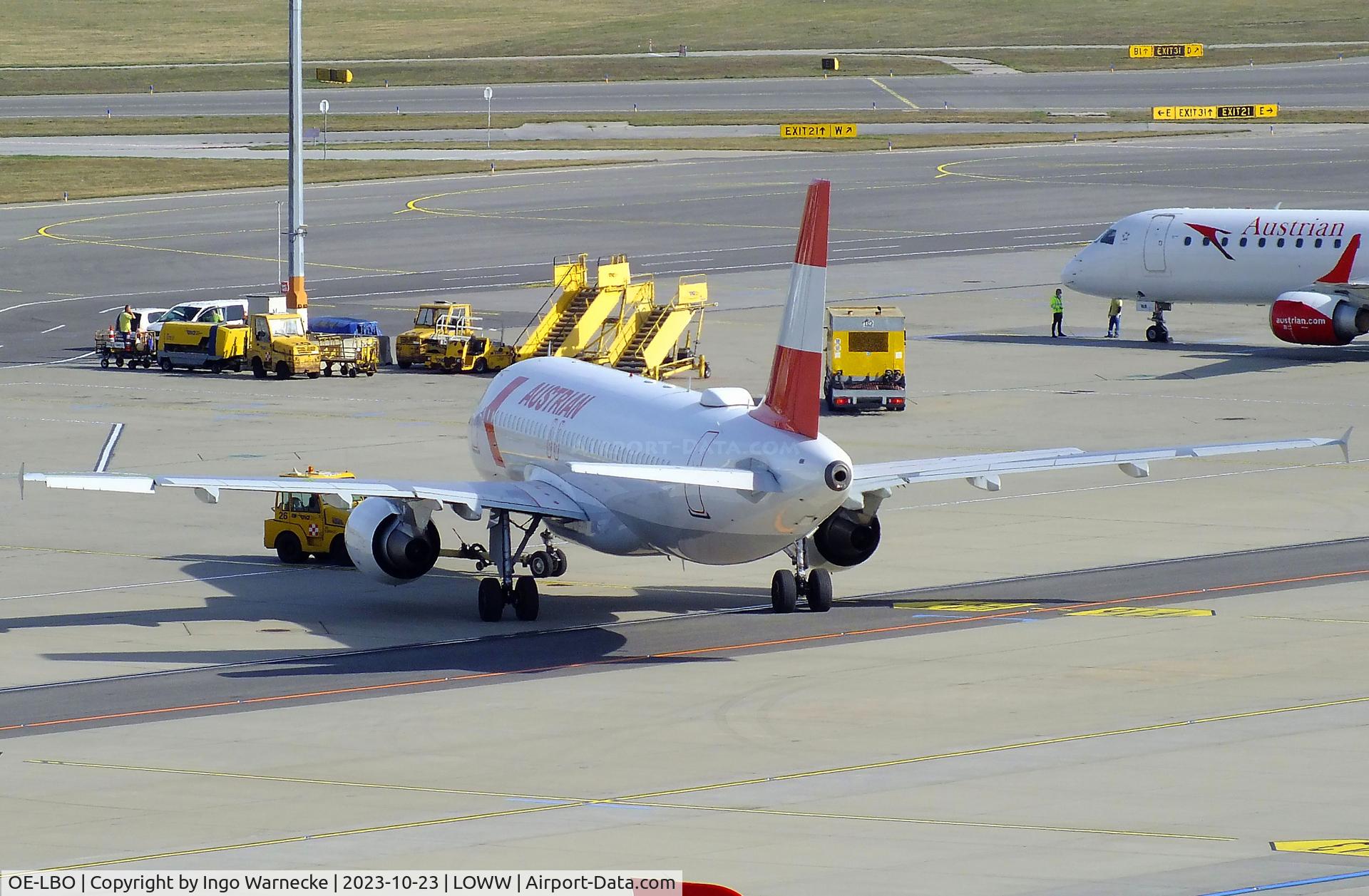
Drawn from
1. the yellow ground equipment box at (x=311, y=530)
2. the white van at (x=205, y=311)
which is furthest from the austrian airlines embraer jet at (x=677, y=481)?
the white van at (x=205, y=311)

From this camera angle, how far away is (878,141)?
14125cm

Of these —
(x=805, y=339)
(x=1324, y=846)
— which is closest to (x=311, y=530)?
(x=805, y=339)

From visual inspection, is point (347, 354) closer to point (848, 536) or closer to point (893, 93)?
point (848, 536)

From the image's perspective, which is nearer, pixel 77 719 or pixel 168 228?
pixel 77 719

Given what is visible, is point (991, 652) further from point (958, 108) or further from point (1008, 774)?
point (958, 108)

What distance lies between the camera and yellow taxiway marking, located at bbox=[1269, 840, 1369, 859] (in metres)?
21.4

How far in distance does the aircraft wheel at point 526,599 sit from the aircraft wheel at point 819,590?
504cm

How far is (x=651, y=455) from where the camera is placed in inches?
1401

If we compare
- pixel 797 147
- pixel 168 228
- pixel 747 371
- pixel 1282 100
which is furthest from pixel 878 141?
pixel 747 371

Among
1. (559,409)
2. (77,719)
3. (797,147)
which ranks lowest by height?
(77,719)

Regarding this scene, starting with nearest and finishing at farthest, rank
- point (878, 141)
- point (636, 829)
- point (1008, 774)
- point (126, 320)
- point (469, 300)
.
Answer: point (636, 829) < point (1008, 774) < point (126, 320) < point (469, 300) < point (878, 141)

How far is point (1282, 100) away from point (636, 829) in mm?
147185

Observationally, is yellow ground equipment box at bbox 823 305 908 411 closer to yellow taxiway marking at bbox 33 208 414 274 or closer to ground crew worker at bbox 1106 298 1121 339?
ground crew worker at bbox 1106 298 1121 339

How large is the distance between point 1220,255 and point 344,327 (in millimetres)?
32755
